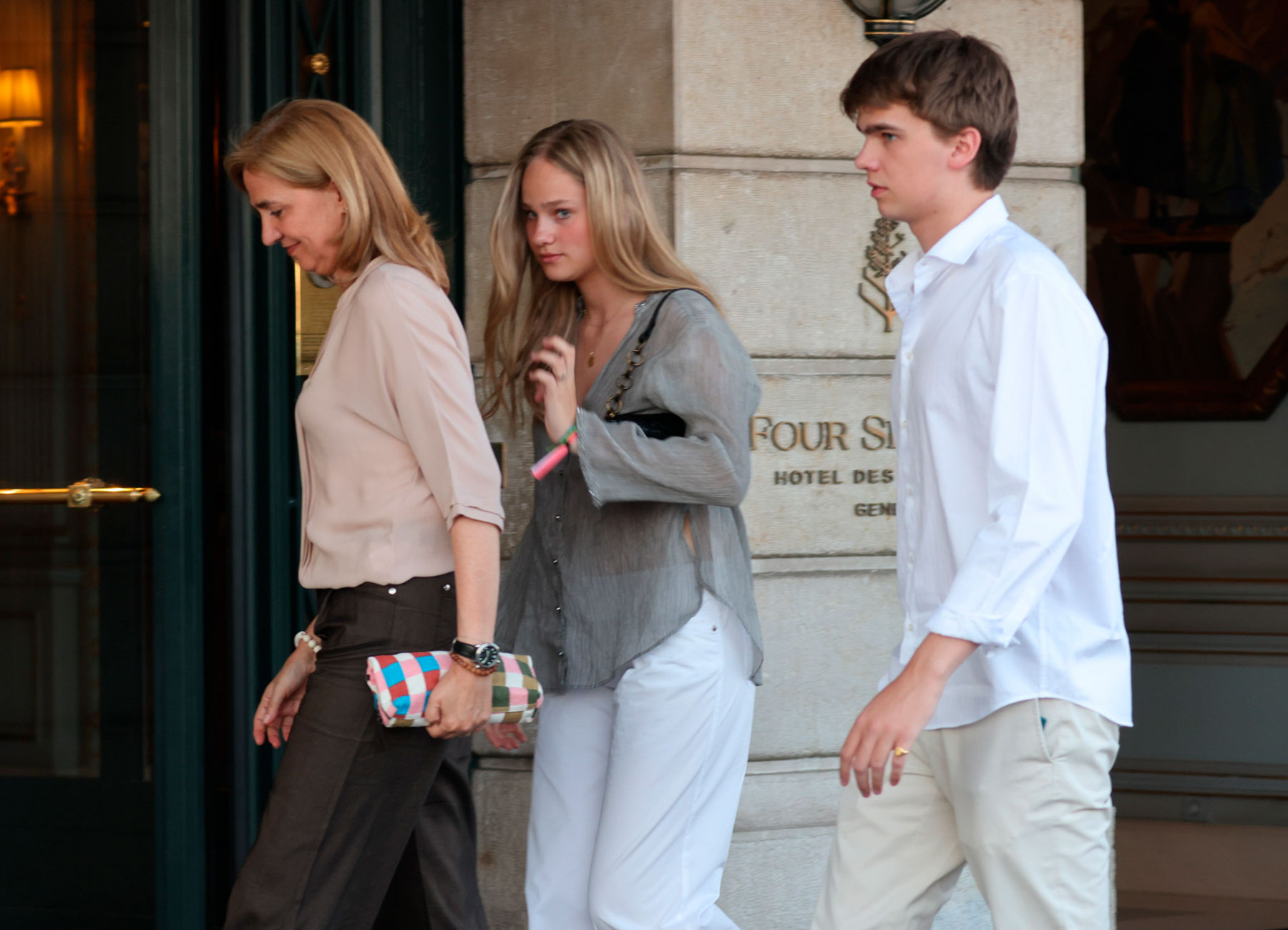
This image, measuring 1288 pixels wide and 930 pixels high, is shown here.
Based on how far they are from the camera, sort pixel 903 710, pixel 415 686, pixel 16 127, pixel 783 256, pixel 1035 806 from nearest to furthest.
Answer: pixel 903 710 → pixel 1035 806 → pixel 415 686 → pixel 16 127 → pixel 783 256

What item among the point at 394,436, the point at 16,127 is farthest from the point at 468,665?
the point at 16,127

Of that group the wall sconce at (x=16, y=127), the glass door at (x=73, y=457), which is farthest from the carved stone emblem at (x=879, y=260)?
the wall sconce at (x=16, y=127)

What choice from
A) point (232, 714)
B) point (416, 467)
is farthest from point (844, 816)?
point (232, 714)

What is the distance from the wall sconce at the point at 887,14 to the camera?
12.8 feet

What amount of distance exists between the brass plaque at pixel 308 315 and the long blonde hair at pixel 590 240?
1091mm

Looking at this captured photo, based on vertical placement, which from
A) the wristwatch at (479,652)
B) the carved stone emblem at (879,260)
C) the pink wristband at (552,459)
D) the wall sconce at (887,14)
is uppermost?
the wall sconce at (887,14)

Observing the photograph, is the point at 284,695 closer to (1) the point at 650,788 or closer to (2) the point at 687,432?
(1) the point at 650,788

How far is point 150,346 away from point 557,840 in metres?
1.76

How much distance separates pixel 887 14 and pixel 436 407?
2119 mm

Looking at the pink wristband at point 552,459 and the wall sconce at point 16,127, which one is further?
the wall sconce at point 16,127

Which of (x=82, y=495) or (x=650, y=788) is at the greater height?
(x=82, y=495)

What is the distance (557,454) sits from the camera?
2635mm

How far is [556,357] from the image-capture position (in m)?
2.62

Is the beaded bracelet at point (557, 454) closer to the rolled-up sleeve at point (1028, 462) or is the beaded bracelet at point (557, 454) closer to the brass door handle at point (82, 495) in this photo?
the rolled-up sleeve at point (1028, 462)
